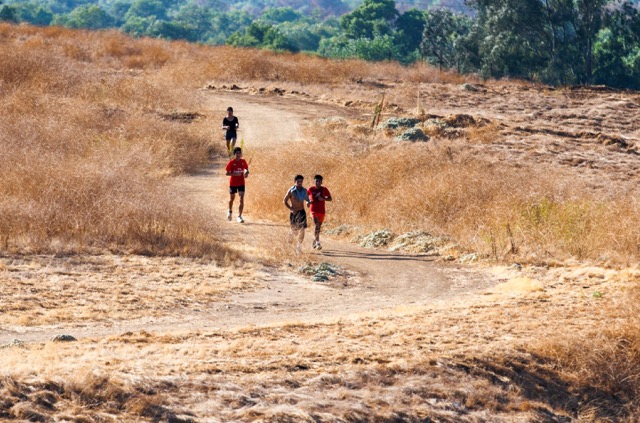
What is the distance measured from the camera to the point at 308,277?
1472cm

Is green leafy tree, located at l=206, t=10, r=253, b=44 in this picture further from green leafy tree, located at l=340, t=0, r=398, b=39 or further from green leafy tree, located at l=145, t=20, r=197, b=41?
green leafy tree, located at l=340, t=0, r=398, b=39

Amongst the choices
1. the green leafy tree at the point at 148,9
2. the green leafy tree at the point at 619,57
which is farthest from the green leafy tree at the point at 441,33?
the green leafy tree at the point at 148,9

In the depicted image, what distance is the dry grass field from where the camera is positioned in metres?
9.35

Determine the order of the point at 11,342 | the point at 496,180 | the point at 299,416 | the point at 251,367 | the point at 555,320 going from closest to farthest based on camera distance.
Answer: the point at 299,416 → the point at 251,367 → the point at 11,342 → the point at 555,320 → the point at 496,180

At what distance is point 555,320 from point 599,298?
4.11 ft

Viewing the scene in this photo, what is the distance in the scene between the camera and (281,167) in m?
22.7

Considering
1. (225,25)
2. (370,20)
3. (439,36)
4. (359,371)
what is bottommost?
(359,371)

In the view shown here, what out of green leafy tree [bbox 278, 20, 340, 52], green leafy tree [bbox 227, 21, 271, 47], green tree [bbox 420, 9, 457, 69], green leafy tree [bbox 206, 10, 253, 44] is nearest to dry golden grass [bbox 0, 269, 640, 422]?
green tree [bbox 420, 9, 457, 69]

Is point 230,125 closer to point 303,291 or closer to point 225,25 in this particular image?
point 303,291

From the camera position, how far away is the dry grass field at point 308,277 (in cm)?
935

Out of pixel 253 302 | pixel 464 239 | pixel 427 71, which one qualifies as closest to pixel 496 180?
pixel 464 239

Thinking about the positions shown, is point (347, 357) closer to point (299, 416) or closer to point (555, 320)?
point (299, 416)

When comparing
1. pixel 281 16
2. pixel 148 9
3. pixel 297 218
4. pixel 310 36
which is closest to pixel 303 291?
pixel 297 218

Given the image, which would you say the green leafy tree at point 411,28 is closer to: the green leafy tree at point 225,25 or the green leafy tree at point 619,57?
the green leafy tree at point 619,57
